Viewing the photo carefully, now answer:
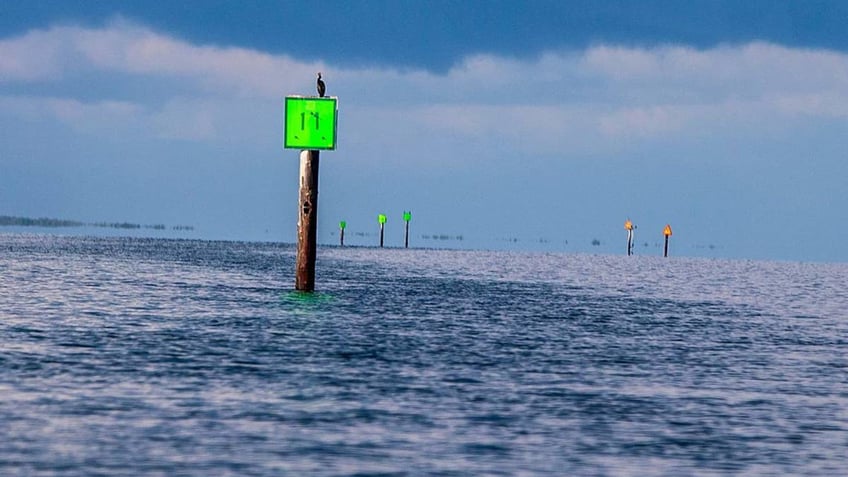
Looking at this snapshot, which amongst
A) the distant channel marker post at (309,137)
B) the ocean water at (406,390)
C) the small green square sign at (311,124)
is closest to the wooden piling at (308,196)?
the distant channel marker post at (309,137)

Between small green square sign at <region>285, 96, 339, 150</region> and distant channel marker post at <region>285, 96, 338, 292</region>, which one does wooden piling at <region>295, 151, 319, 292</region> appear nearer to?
distant channel marker post at <region>285, 96, 338, 292</region>

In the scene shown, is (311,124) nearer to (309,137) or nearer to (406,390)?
(309,137)

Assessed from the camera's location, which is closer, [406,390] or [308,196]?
[406,390]

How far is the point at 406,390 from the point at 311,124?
620 inches

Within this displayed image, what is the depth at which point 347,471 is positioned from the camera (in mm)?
8516

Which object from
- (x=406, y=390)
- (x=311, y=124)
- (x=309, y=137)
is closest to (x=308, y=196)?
(x=309, y=137)

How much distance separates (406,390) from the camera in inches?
499

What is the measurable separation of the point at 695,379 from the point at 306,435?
6354 mm

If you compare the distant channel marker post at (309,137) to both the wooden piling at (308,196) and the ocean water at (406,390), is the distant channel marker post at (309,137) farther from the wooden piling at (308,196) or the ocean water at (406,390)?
the ocean water at (406,390)

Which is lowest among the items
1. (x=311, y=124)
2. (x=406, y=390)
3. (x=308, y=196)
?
(x=406, y=390)

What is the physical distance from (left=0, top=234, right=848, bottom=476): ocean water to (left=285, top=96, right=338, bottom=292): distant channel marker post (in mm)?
2368

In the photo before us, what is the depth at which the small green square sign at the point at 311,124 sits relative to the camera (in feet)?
90.6

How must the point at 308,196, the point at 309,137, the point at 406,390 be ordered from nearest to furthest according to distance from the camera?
the point at 406,390
the point at 309,137
the point at 308,196

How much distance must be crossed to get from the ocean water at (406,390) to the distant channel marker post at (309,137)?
237 cm
